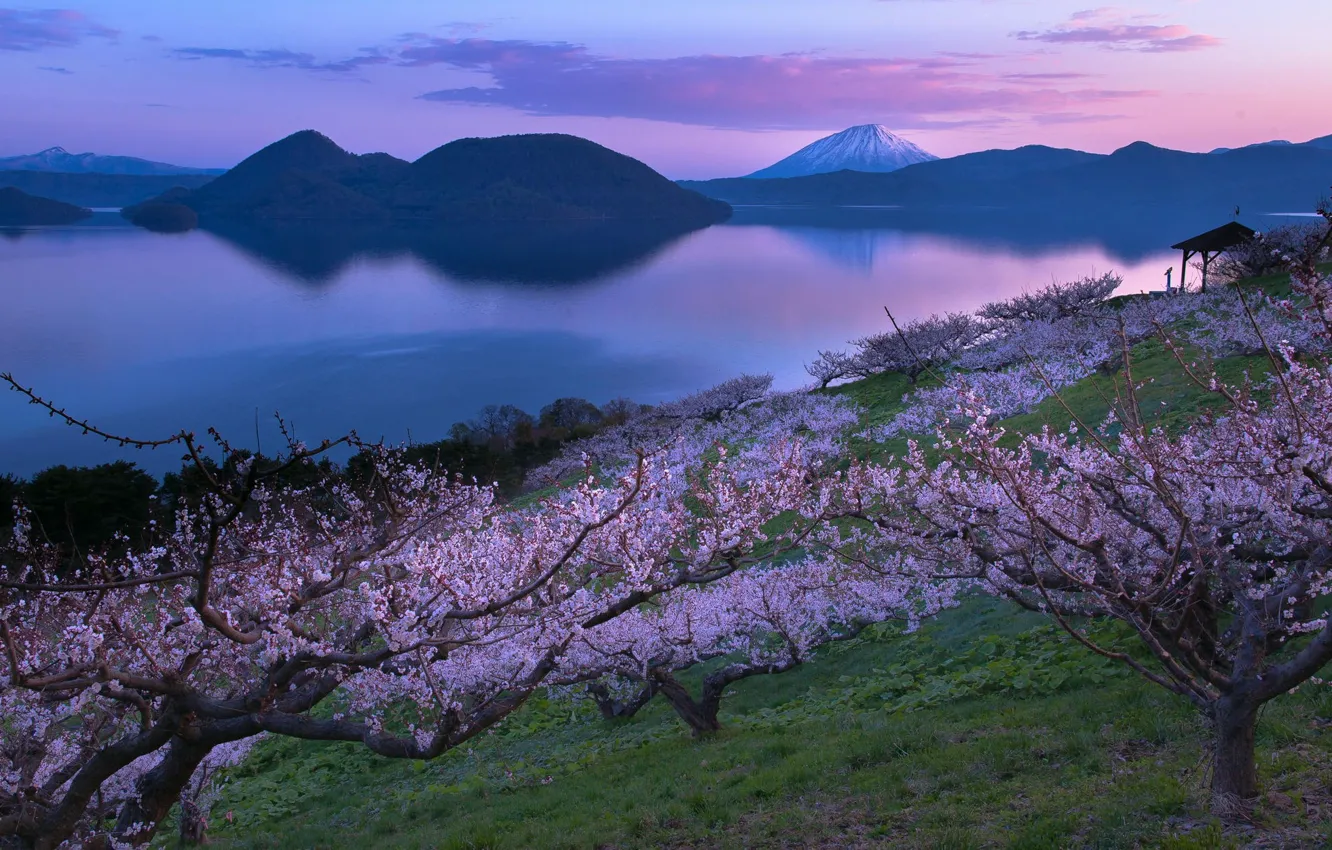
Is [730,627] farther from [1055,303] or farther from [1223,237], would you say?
[1223,237]

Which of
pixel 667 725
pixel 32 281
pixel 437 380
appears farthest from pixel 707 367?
pixel 32 281

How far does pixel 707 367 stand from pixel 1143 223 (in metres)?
170

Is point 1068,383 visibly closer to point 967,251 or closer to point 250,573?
point 250,573

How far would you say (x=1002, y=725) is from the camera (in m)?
9.65

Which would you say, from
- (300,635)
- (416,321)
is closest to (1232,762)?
(300,635)

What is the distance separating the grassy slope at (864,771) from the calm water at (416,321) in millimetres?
38368

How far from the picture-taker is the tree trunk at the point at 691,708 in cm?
1270

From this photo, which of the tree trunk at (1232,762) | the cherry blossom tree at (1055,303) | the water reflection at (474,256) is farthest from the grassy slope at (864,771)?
the water reflection at (474,256)

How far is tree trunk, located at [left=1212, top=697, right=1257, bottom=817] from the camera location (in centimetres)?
572

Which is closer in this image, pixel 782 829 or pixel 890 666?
pixel 782 829

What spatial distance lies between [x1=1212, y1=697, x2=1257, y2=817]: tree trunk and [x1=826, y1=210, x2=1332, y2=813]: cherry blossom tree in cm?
1

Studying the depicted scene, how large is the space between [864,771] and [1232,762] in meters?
3.99

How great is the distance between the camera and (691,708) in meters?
12.8

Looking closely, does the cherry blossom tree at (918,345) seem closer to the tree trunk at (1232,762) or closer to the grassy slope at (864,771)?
the grassy slope at (864,771)
